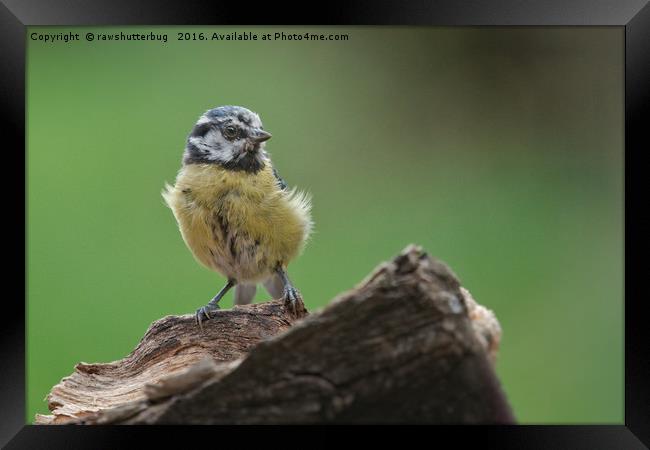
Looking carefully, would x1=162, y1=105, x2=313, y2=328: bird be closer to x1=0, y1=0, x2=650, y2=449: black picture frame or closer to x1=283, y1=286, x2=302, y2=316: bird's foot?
x1=283, y1=286, x2=302, y2=316: bird's foot

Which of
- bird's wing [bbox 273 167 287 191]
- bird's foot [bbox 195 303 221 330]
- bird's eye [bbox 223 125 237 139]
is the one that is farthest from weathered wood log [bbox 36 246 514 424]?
bird's eye [bbox 223 125 237 139]

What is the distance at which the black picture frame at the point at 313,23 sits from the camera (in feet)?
→ 6.18

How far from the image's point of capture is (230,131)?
9.80ft

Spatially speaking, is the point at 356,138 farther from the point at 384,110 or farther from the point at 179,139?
the point at 179,139

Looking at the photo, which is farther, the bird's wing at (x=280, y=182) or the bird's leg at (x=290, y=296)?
the bird's wing at (x=280, y=182)

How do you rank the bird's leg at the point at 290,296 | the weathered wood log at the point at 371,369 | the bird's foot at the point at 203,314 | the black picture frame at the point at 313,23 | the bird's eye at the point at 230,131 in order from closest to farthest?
the weathered wood log at the point at 371,369
the black picture frame at the point at 313,23
the bird's foot at the point at 203,314
the bird's leg at the point at 290,296
the bird's eye at the point at 230,131

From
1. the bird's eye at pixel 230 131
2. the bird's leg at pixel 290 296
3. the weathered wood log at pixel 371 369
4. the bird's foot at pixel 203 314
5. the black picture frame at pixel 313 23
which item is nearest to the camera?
the weathered wood log at pixel 371 369

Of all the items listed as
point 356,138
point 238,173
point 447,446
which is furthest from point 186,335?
point 356,138

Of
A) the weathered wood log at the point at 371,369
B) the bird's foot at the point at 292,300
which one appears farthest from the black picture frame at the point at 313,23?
the bird's foot at the point at 292,300

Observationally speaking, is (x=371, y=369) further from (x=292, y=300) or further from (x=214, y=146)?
(x=214, y=146)

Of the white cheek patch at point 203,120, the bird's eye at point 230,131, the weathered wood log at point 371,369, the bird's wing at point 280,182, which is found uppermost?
the white cheek patch at point 203,120

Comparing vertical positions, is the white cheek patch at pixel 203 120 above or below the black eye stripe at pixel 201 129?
above

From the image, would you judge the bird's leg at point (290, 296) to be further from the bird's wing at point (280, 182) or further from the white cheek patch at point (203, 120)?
the white cheek patch at point (203, 120)

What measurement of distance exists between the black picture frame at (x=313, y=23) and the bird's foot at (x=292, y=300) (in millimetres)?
1090
